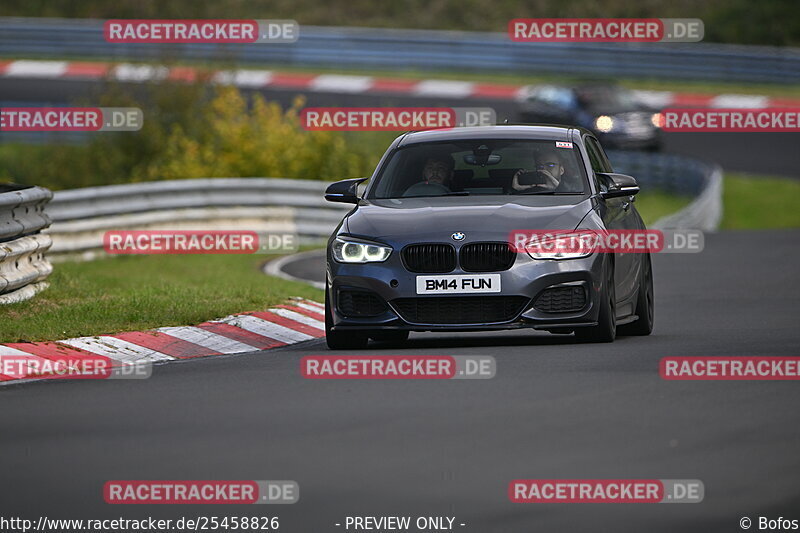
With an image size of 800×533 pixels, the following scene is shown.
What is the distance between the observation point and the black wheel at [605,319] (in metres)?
11.3

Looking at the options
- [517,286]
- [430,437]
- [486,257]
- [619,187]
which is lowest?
[430,437]

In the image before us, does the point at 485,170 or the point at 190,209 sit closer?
the point at 485,170

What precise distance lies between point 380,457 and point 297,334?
5.94 meters

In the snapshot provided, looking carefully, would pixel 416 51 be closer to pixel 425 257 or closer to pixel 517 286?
pixel 425 257

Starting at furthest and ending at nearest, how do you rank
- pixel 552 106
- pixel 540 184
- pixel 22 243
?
pixel 552 106 → pixel 22 243 → pixel 540 184

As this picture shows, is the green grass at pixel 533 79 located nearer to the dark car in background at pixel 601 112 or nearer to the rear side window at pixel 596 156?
the dark car in background at pixel 601 112

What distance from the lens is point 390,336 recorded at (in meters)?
12.0

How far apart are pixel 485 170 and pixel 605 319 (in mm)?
1548

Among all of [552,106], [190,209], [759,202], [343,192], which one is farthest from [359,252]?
[552,106]

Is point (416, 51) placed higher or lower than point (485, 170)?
higher

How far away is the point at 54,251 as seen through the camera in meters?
20.7

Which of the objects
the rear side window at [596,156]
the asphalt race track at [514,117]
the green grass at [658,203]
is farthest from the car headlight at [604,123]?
the rear side window at [596,156]

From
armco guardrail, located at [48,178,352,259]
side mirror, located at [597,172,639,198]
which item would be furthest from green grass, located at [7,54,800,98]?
side mirror, located at [597,172,639,198]

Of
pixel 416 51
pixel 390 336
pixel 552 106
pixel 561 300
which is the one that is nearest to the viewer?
pixel 561 300
